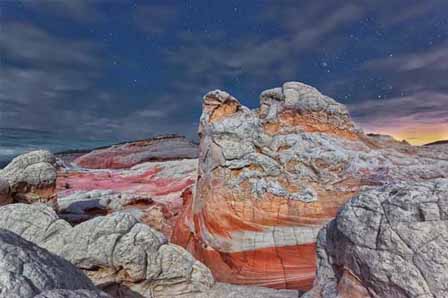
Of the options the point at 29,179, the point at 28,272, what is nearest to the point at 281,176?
the point at 28,272

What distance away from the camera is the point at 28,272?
1942mm

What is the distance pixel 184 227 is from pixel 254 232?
7.59 ft

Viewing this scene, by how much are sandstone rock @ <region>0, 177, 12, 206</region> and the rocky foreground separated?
3cm

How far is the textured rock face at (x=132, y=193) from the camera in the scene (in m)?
10.1

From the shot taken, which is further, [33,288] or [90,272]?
[90,272]

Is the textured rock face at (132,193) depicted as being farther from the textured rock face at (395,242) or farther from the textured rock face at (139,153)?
the textured rock face at (395,242)

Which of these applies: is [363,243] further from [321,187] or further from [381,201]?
[321,187]

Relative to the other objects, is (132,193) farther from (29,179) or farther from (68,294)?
(68,294)

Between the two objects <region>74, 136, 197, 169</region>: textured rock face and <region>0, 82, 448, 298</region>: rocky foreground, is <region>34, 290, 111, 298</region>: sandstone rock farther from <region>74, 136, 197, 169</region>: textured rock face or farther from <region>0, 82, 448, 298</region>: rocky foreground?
<region>74, 136, 197, 169</region>: textured rock face

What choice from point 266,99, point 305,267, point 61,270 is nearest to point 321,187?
point 305,267

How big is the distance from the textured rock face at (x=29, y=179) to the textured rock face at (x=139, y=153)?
15623mm

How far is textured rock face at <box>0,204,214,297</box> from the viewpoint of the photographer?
4.71 meters

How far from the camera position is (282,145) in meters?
6.54

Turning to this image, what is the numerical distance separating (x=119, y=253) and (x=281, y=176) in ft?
10.4
